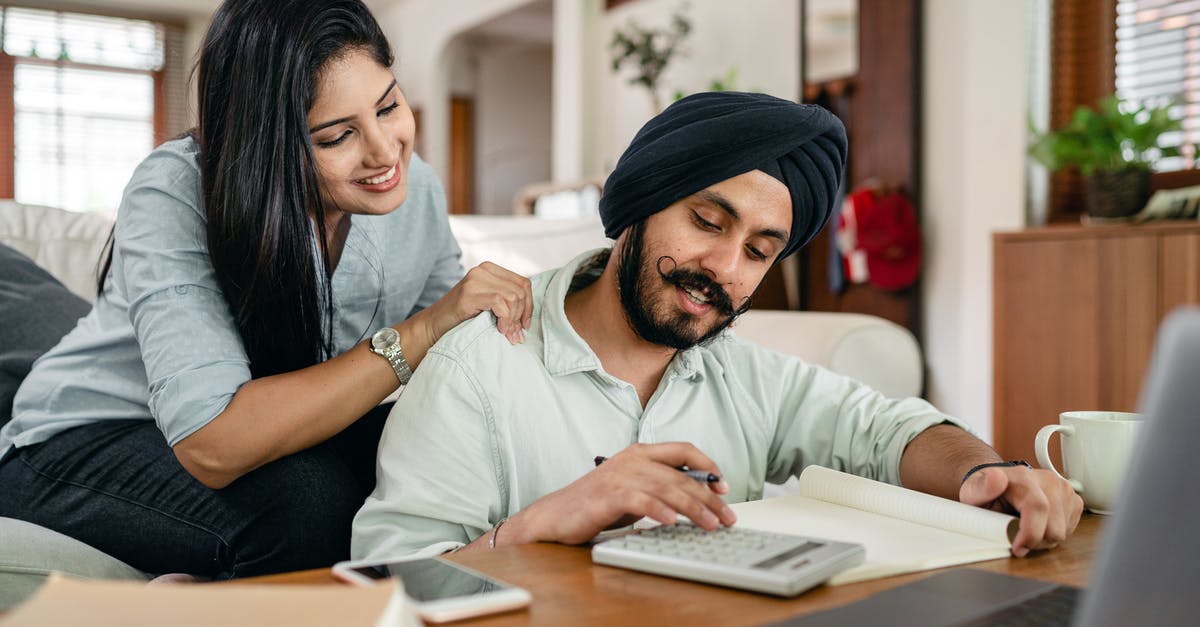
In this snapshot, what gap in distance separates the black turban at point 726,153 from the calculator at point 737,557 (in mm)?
509

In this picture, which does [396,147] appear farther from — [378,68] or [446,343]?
[446,343]

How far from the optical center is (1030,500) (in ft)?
3.01

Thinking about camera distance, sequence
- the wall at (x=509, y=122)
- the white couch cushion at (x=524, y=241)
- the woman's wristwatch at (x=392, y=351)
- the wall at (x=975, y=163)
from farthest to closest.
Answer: the wall at (x=509, y=122)
the wall at (x=975, y=163)
the white couch cushion at (x=524, y=241)
the woman's wristwatch at (x=392, y=351)

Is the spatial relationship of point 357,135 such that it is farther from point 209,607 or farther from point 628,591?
point 209,607

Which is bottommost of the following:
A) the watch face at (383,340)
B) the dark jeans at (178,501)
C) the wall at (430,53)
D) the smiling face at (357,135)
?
the dark jeans at (178,501)

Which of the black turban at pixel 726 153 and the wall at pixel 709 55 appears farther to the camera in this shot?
the wall at pixel 709 55

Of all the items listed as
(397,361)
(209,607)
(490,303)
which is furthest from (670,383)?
(209,607)

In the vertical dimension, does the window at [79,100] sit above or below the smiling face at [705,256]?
above

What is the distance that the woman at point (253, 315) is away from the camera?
1.29 m

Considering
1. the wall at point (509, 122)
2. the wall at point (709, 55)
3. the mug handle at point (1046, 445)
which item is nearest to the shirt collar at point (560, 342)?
the mug handle at point (1046, 445)

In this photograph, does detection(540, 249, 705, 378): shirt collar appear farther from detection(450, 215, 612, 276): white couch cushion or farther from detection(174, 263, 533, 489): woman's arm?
detection(450, 215, 612, 276): white couch cushion

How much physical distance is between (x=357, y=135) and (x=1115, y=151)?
8.69ft

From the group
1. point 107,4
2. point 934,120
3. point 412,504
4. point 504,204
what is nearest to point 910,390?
point 412,504

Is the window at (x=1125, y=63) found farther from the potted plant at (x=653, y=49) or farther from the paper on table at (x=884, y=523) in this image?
the paper on table at (x=884, y=523)
